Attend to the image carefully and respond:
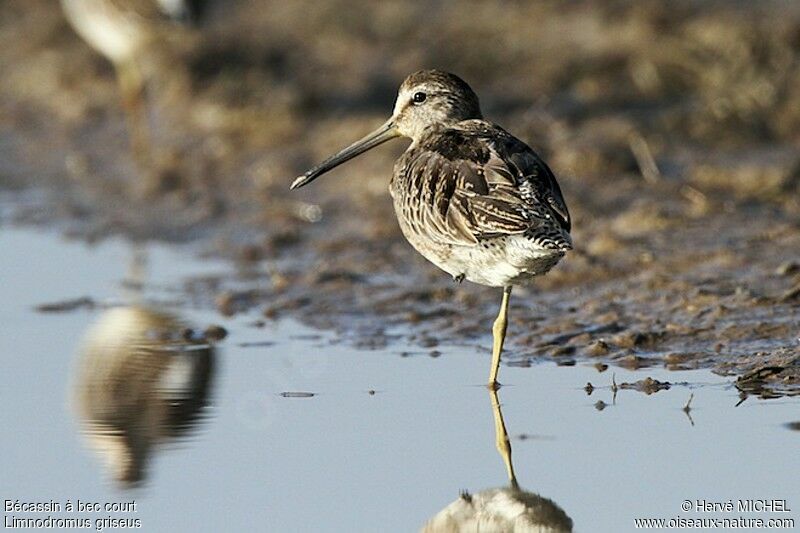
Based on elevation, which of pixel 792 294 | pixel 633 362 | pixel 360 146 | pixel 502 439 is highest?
pixel 360 146

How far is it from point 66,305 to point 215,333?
1080mm

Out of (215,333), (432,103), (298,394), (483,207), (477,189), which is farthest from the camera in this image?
(215,333)

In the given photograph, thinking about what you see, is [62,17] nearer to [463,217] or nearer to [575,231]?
[575,231]

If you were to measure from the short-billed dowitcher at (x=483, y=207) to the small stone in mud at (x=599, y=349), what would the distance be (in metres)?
0.48

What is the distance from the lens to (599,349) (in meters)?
7.03

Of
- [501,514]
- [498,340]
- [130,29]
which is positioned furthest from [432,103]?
[130,29]

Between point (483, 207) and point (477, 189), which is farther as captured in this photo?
point (477, 189)

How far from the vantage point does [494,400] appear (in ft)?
21.1

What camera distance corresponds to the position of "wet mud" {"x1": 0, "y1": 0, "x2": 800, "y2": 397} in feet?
25.0

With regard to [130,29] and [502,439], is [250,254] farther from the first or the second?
[502,439]

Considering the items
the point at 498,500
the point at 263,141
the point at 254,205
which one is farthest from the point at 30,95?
the point at 498,500

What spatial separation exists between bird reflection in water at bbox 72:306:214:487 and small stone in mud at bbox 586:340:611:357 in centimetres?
167

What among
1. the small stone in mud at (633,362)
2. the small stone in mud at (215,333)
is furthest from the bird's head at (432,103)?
the small stone in mud at (633,362)

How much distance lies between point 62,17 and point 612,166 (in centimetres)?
646
